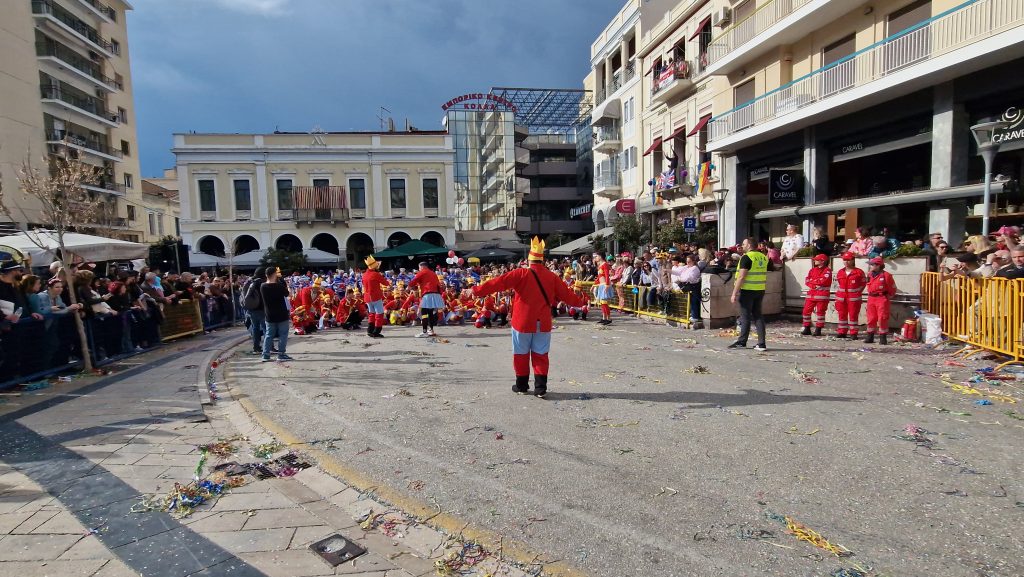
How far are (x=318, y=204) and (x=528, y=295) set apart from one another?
116 feet

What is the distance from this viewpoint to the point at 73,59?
116 ft

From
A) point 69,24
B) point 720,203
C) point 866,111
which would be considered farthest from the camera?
point 69,24

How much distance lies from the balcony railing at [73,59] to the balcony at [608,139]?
33721 millimetres

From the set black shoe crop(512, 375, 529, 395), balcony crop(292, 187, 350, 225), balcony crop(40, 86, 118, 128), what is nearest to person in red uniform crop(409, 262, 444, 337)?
black shoe crop(512, 375, 529, 395)

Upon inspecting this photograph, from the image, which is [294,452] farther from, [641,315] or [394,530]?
[641,315]

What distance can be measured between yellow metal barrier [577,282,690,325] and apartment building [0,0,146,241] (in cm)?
2428

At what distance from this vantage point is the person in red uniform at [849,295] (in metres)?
9.90

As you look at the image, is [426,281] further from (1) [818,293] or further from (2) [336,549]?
(2) [336,549]

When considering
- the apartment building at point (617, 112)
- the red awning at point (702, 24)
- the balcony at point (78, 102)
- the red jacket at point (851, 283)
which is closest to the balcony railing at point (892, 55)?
the red awning at point (702, 24)

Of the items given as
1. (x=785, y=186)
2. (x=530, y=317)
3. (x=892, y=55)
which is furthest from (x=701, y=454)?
(x=785, y=186)

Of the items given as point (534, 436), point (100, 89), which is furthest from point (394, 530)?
point (100, 89)

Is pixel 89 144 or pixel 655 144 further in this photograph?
pixel 89 144

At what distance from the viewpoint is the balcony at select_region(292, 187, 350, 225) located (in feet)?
126

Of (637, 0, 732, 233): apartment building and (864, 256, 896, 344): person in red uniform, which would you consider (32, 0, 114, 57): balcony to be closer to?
(637, 0, 732, 233): apartment building
